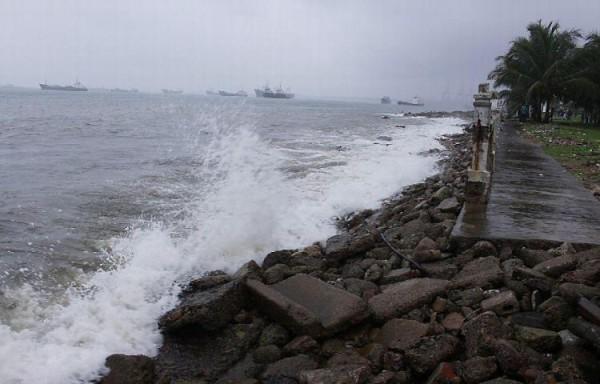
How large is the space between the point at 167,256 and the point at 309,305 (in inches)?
99.9

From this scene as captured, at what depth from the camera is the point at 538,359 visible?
3361mm

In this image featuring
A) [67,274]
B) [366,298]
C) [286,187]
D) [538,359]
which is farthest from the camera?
A: [286,187]

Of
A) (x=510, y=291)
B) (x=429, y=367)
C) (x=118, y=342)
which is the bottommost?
(x=118, y=342)

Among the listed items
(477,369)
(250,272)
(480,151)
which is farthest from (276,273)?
(480,151)

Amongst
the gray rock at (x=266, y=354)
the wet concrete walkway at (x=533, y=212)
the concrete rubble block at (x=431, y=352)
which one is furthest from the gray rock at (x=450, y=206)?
the gray rock at (x=266, y=354)

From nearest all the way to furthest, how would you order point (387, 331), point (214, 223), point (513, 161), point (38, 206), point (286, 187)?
point (387, 331) → point (214, 223) → point (38, 206) → point (286, 187) → point (513, 161)

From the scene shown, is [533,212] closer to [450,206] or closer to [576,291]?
[450,206]

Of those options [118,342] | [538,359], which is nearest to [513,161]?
[538,359]

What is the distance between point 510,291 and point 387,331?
1088 mm

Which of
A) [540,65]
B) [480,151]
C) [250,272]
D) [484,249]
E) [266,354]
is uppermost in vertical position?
[540,65]

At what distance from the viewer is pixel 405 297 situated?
4.64 metres

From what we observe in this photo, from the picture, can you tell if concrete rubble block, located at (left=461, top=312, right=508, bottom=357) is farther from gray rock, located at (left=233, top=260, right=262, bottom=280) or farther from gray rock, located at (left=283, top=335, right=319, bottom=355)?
gray rock, located at (left=233, top=260, right=262, bottom=280)

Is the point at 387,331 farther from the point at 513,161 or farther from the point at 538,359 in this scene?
the point at 513,161

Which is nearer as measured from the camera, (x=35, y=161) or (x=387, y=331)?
(x=387, y=331)
